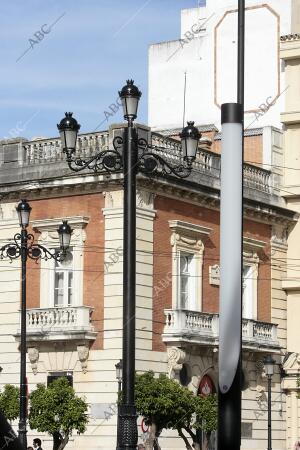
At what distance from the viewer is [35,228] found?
114ft

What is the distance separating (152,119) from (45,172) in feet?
33.9

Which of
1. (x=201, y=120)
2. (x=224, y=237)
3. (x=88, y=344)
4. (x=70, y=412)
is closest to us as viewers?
(x=224, y=237)

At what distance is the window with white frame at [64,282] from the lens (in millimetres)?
33750

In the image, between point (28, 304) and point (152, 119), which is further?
point (152, 119)

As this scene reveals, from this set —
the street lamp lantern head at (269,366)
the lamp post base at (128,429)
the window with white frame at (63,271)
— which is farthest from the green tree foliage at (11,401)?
the lamp post base at (128,429)

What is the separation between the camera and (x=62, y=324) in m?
32.7

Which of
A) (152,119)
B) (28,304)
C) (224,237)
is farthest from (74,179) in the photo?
(224,237)

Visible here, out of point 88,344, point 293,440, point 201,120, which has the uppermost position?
point 201,120

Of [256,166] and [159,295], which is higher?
[256,166]

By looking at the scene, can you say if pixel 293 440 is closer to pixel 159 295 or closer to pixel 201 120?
pixel 159 295

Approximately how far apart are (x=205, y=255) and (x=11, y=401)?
9016 mm

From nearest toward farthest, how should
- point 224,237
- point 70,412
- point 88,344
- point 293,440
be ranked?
point 224,237 → point 70,412 → point 88,344 → point 293,440

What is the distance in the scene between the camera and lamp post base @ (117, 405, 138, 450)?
48.8 ft

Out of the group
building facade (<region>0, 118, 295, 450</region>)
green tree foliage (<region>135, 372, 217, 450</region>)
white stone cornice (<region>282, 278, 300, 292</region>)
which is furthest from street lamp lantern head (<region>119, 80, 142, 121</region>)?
white stone cornice (<region>282, 278, 300, 292</region>)
